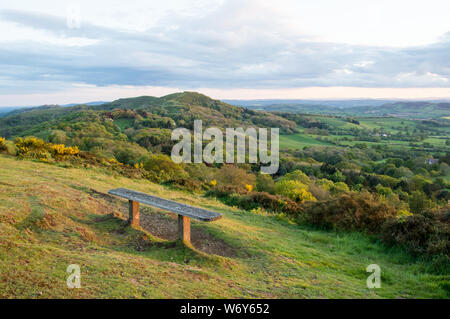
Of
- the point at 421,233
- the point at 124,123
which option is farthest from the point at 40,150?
the point at 124,123

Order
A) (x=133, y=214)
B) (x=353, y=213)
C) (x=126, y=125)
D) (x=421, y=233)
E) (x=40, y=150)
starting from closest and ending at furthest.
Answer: (x=133, y=214) < (x=421, y=233) < (x=353, y=213) < (x=40, y=150) < (x=126, y=125)

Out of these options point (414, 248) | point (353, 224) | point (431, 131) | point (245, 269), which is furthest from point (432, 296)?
point (431, 131)

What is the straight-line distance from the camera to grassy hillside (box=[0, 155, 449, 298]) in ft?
15.9

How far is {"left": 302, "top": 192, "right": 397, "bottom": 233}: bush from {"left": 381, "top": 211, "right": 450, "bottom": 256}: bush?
0.88 m

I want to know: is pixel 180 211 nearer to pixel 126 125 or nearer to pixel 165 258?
pixel 165 258

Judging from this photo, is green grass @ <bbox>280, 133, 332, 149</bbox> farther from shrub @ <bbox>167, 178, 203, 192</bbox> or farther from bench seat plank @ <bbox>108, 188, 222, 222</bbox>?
bench seat plank @ <bbox>108, 188, 222, 222</bbox>

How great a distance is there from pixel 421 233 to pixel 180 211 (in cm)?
681

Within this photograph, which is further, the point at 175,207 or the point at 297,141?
the point at 297,141

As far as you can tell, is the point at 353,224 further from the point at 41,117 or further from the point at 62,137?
the point at 41,117

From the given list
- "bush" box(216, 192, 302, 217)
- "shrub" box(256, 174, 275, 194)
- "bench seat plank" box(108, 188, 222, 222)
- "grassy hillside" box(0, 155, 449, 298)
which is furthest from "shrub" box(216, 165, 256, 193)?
"bench seat plank" box(108, 188, 222, 222)

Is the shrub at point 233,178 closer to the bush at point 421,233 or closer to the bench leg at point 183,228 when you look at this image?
the bush at point 421,233

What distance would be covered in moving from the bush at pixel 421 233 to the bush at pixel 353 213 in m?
0.88

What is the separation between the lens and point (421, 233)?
8828 millimetres
